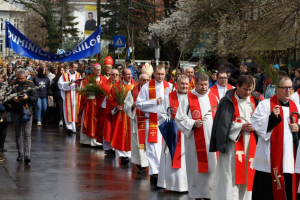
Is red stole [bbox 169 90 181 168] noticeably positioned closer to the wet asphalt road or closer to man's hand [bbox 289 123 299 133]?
the wet asphalt road

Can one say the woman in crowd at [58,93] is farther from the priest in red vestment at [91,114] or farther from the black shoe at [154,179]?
the black shoe at [154,179]

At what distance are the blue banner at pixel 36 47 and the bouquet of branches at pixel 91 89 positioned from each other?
5.51 ft

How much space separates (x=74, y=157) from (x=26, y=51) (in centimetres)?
358

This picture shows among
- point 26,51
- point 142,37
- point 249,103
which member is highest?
point 142,37

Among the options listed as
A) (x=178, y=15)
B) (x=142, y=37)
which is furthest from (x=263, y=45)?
(x=142, y=37)

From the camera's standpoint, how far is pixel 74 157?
1358cm

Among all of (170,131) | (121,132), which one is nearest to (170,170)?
(170,131)

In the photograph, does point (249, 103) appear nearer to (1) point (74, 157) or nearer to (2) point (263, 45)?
(1) point (74, 157)

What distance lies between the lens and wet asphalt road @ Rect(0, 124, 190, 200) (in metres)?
9.60

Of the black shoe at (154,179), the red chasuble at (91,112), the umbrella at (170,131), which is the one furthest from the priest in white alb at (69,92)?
the umbrella at (170,131)

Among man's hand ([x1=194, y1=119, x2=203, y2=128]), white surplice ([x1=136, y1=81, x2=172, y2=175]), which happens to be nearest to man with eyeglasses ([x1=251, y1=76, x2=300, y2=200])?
man's hand ([x1=194, y1=119, x2=203, y2=128])

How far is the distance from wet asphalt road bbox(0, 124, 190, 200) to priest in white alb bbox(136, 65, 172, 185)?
446 millimetres

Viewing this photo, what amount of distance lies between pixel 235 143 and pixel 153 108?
10.7 feet

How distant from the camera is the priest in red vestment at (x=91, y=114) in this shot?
1555 centimetres
